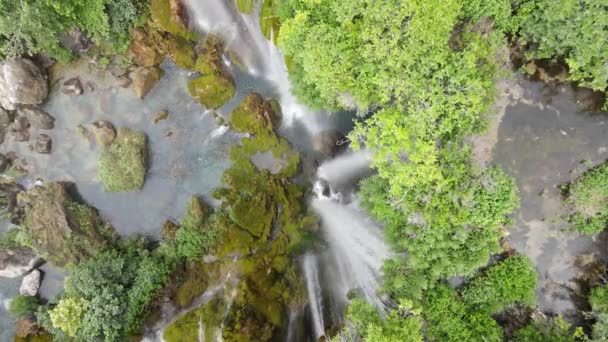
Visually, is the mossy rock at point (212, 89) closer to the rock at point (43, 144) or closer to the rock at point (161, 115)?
the rock at point (161, 115)

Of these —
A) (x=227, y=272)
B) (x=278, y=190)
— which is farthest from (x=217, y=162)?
(x=227, y=272)

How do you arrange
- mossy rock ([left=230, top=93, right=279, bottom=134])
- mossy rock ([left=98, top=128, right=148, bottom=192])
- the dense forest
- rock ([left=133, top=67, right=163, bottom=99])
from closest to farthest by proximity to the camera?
the dense forest, mossy rock ([left=230, top=93, right=279, bottom=134]), mossy rock ([left=98, top=128, right=148, bottom=192]), rock ([left=133, top=67, right=163, bottom=99])

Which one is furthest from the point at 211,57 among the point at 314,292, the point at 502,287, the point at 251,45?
the point at 502,287

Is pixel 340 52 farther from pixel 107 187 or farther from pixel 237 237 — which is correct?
pixel 107 187

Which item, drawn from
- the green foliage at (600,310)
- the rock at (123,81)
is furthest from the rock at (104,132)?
the green foliage at (600,310)

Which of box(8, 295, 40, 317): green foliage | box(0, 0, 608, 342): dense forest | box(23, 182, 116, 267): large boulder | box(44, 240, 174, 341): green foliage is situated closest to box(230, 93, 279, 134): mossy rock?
box(0, 0, 608, 342): dense forest

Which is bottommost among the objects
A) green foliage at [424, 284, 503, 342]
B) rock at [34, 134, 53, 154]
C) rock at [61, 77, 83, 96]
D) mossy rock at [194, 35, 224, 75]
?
green foliage at [424, 284, 503, 342]

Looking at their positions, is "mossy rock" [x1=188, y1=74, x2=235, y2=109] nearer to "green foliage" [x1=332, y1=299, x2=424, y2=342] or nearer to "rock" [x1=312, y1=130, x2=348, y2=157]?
"rock" [x1=312, y1=130, x2=348, y2=157]
